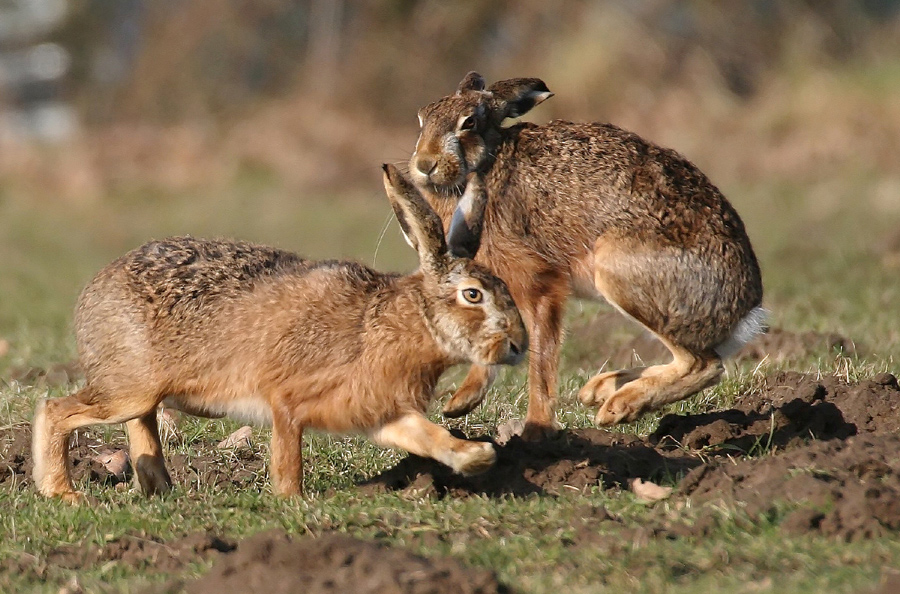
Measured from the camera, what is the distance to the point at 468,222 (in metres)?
5.21

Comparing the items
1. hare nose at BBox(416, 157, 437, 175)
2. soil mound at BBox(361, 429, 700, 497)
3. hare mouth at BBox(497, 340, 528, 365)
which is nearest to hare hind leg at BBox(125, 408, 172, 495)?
soil mound at BBox(361, 429, 700, 497)

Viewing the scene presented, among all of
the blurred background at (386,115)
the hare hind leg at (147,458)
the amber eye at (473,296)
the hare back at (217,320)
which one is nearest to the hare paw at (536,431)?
the amber eye at (473,296)

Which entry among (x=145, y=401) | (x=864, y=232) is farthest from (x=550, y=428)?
(x=864, y=232)

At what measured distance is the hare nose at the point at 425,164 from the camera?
227 inches

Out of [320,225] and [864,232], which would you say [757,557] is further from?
[320,225]

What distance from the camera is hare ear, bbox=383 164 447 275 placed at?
4566mm

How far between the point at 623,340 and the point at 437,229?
3007 mm

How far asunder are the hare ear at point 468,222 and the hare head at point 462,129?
0.54ft

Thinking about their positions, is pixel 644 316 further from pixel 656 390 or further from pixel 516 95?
pixel 516 95

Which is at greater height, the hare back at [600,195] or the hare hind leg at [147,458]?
the hare back at [600,195]

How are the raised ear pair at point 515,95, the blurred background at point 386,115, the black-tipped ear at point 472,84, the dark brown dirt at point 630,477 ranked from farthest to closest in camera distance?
the blurred background at point 386,115, the black-tipped ear at point 472,84, the raised ear pair at point 515,95, the dark brown dirt at point 630,477

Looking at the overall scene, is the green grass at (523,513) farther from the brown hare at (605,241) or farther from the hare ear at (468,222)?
the hare ear at (468,222)

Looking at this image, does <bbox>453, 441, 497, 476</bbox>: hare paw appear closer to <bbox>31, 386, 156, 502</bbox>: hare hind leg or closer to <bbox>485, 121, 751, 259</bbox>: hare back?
<bbox>31, 386, 156, 502</bbox>: hare hind leg

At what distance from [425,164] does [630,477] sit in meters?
1.76
